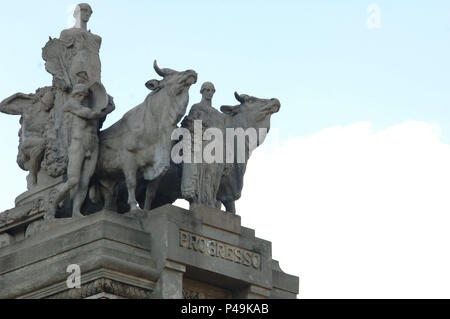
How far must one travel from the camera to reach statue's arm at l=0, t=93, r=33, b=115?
39.3 m

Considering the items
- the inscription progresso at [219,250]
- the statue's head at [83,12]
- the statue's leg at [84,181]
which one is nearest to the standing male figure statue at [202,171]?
the inscription progresso at [219,250]

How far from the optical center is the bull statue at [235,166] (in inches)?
1453

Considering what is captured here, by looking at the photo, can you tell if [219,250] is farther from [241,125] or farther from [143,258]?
[241,125]

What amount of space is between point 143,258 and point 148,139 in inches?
116

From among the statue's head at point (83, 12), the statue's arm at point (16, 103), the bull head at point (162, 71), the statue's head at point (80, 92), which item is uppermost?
the statue's head at point (83, 12)

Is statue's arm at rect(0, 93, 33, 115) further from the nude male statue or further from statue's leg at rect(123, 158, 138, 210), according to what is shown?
statue's leg at rect(123, 158, 138, 210)

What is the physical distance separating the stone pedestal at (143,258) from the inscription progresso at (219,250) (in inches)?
0.8

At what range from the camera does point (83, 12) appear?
126 ft

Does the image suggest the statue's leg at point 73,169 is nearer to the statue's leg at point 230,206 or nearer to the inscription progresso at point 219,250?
the inscription progresso at point 219,250

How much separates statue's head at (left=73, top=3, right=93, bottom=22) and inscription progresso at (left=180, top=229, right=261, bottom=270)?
21.5 feet

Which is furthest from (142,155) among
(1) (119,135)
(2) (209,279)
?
(2) (209,279)
